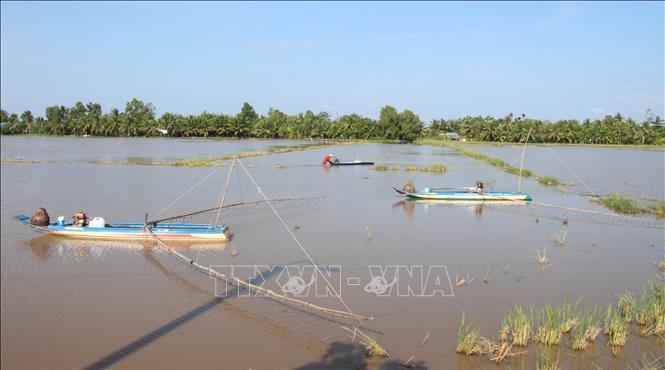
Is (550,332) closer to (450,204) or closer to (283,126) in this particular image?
(450,204)

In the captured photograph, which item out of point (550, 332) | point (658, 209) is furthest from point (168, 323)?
point (658, 209)

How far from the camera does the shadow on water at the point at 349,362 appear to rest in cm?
554

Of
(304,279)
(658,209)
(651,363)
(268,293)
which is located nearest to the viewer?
(651,363)

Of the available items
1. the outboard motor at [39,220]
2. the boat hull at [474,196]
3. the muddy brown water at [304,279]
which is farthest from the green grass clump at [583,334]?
the boat hull at [474,196]

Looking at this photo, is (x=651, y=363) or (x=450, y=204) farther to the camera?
(x=450, y=204)

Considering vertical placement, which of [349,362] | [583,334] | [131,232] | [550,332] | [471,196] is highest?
[471,196]

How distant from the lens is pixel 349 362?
563 centimetres

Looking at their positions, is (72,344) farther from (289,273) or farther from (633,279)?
(633,279)

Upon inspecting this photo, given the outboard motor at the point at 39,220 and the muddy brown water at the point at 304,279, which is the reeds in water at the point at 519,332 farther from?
the outboard motor at the point at 39,220

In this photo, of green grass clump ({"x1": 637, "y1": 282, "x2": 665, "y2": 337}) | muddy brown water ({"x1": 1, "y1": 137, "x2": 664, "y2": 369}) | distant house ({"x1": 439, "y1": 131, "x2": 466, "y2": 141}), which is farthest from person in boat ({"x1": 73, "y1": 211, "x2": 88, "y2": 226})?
distant house ({"x1": 439, "y1": 131, "x2": 466, "y2": 141})

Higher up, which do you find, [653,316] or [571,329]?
[653,316]

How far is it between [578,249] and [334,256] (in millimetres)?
5579

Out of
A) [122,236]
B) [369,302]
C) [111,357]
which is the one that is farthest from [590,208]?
[111,357]

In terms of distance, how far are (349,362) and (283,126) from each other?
75.3 m
